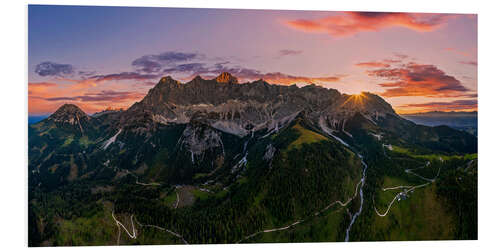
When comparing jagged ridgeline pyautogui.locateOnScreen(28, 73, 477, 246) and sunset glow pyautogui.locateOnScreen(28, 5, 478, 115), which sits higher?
sunset glow pyautogui.locateOnScreen(28, 5, 478, 115)

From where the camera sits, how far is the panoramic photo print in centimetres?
1501

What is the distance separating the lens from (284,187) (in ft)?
62.3

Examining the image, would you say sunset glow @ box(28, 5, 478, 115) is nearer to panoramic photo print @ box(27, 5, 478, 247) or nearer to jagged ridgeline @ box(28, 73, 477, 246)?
panoramic photo print @ box(27, 5, 478, 247)

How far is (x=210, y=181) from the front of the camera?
22703 millimetres

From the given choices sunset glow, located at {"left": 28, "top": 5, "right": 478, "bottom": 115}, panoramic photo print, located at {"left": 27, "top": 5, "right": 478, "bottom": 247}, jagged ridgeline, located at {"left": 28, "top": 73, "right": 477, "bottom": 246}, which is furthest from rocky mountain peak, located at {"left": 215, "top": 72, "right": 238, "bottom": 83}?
sunset glow, located at {"left": 28, "top": 5, "right": 478, "bottom": 115}

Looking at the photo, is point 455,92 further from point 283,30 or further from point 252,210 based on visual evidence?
point 252,210

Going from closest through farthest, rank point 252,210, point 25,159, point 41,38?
point 25,159 → point 41,38 → point 252,210

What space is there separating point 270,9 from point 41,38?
47.8 ft

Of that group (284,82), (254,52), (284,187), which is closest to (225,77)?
(254,52)

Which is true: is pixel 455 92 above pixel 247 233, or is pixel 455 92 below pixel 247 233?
above

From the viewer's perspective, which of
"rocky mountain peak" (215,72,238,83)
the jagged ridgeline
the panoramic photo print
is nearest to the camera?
the panoramic photo print

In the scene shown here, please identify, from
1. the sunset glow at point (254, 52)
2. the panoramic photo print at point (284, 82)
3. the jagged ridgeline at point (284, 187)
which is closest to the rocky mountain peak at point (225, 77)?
the jagged ridgeline at point (284, 187)

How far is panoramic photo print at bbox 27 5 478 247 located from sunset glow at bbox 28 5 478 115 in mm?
78
